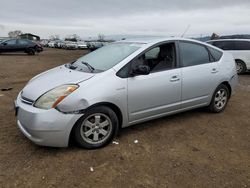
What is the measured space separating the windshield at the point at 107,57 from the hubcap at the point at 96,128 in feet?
2.38

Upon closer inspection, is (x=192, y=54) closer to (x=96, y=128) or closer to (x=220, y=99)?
(x=220, y=99)

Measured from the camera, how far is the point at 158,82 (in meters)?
3.89

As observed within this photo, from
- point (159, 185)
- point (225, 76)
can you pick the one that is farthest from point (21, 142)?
point (225, 76)

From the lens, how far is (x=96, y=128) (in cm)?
340

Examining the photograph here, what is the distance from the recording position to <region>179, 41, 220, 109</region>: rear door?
430 cm

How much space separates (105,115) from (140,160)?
2.51ft

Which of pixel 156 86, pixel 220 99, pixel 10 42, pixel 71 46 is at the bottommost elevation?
pixel 71 46

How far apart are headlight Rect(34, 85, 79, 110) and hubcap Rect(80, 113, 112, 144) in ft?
1.41

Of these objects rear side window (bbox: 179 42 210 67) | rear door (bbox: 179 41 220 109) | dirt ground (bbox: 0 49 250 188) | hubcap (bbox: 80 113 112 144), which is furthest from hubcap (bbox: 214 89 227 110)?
hubcap (bbox: 80 113 112 144)

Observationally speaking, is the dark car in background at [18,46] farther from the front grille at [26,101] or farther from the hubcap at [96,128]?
the hubcap at [96,128]

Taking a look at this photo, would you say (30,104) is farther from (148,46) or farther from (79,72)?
(148,46)

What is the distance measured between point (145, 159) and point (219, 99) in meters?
2.56

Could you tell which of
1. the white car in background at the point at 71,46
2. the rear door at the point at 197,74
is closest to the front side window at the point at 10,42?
the white car in background at the point at 71,46

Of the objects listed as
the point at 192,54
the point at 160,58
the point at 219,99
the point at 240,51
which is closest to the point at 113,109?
the point at 160,58
